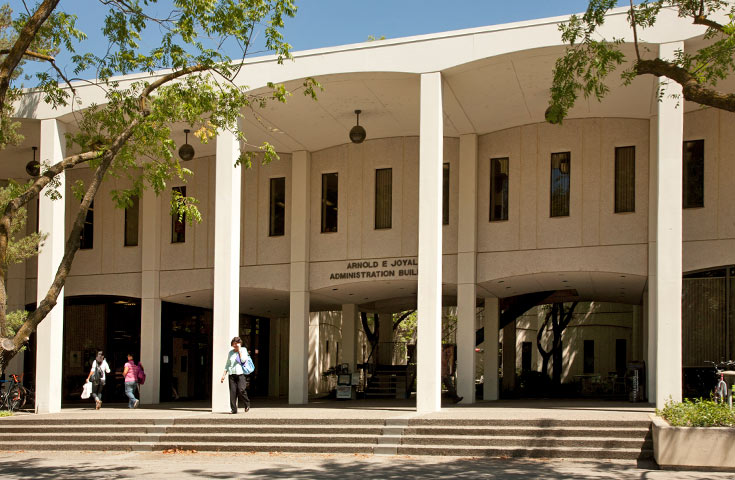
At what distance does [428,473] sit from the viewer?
11.7m

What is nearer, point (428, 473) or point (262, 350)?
point (428, 473)

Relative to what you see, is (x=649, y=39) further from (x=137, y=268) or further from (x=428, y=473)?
(x=137, y=268)

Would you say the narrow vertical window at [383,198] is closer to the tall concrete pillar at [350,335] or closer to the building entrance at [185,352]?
the tall concrete pillar at [350,335]

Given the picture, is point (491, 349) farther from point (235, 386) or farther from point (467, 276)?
point (235, 386)

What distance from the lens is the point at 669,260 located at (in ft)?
50.4

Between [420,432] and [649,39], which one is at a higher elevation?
[649,39]

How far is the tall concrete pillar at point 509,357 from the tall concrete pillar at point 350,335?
18.0ft

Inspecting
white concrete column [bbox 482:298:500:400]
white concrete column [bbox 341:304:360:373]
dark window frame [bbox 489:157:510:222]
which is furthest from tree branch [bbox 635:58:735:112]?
white concrete column [bbox 341:304:360:373]

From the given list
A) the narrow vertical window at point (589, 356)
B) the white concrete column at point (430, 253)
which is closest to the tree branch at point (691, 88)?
the white concrete column at point (430, 253)

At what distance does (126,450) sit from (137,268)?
1042 centimetres

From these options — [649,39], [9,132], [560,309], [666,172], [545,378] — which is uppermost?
[649,39]

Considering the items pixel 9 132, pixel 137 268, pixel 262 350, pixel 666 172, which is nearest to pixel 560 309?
pixel 262 350

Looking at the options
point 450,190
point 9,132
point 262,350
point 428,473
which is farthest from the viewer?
point 262,350

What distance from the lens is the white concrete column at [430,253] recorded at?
16969 millimetres
